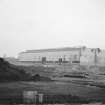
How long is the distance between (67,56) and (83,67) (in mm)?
13978

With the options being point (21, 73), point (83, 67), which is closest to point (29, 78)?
point (21, 73)

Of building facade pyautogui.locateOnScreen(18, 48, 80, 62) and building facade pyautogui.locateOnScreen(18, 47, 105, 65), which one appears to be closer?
building facade pyautogui.locateOnScreen(18, 47, 105, 65)

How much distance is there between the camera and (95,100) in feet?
26.8

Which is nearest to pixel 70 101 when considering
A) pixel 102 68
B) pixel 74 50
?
pixel 102 68

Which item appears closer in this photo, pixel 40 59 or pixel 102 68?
pixel 102 68

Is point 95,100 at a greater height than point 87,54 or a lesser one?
lesser

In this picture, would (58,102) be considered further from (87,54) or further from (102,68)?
(87,54)

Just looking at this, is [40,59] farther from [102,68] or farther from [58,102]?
[58,102]

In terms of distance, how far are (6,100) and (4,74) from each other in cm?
733

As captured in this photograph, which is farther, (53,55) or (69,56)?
(53,55)

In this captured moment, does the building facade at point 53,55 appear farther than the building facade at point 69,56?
Yes

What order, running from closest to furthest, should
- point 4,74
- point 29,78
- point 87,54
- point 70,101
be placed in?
point 70,101 < point 4,74 < point 29,78 < point 87,54

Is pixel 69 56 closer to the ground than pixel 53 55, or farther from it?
closer to the ground

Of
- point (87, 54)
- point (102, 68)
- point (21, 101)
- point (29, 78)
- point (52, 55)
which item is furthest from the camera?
point (52, 55)
